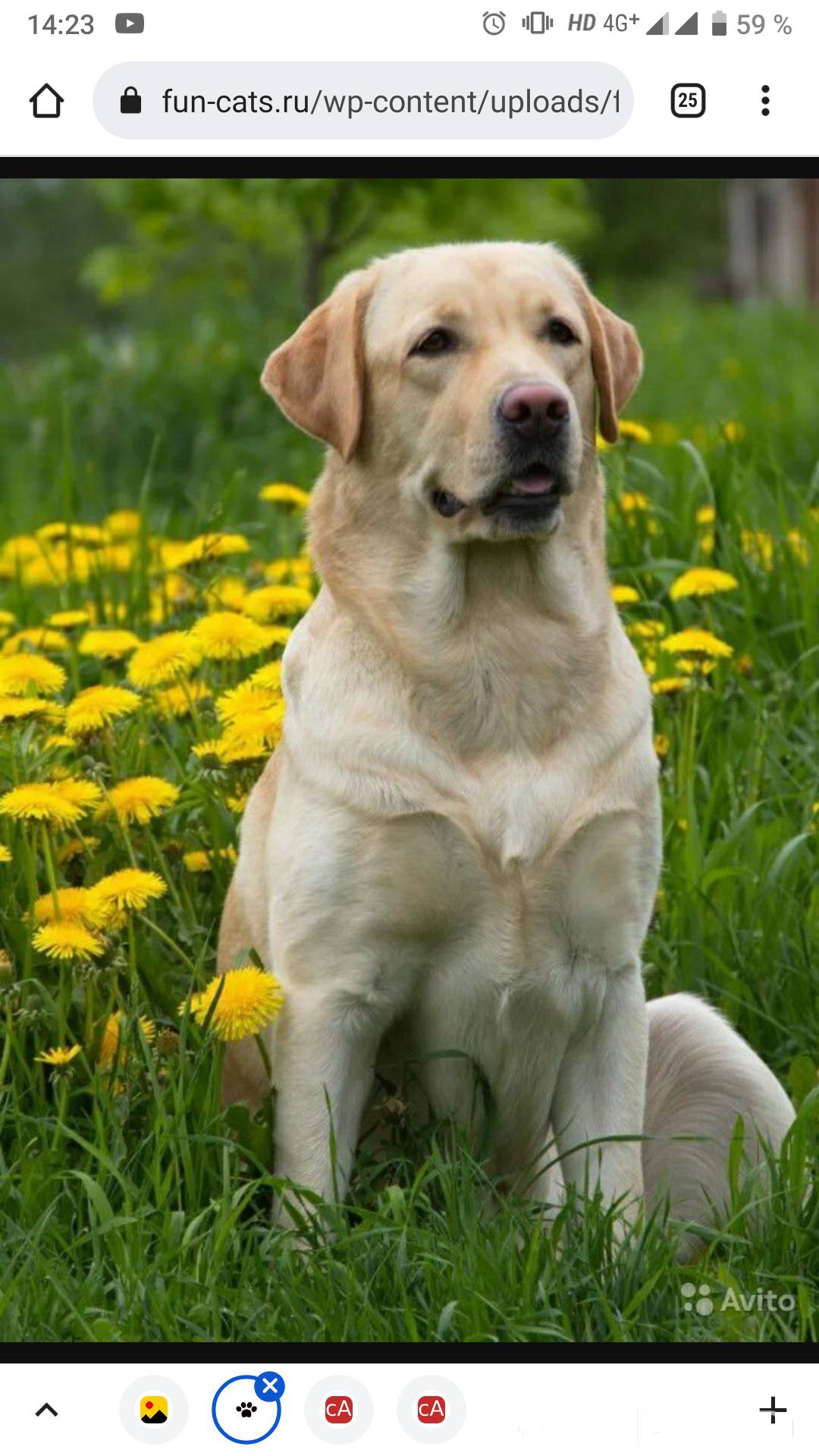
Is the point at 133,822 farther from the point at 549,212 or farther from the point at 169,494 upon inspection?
the point at 549,212

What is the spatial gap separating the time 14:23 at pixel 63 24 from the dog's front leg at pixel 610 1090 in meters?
1.68

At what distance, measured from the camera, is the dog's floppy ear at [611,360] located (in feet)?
11.1

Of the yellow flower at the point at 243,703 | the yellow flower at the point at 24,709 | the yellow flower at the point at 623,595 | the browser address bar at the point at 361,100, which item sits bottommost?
the yellow flower at the point at 24,709

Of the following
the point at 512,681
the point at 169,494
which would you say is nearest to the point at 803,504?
the point at 512,681

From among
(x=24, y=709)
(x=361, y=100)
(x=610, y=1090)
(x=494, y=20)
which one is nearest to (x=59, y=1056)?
(x=24, y=709)

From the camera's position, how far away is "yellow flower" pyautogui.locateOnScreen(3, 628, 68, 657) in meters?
4.47

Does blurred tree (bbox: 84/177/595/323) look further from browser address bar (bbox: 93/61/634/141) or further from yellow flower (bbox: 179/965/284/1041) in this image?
yellow flower (bbox: 179/965/284/1041)

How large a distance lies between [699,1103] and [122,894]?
3.82 ft

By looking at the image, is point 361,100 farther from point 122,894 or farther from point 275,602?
point 275,602

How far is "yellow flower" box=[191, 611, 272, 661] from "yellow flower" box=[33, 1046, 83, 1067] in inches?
34.6

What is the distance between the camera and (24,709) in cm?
347

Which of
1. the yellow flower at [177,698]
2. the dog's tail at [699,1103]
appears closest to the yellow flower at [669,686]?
the dog's tail at [699,1103]

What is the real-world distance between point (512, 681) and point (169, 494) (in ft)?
18.3

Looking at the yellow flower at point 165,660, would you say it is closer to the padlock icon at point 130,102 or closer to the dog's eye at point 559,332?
the dog's eye at point 559,332
